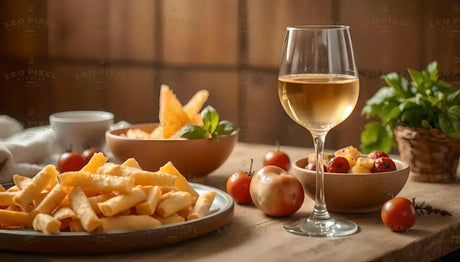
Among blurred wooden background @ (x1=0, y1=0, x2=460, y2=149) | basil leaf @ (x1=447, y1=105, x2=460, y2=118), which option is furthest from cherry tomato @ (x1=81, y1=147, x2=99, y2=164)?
blurred wooden background @ (x1=0, y1=0, x2=460, y2=149)

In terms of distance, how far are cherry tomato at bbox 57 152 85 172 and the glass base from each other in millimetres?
727

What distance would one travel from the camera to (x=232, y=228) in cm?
153

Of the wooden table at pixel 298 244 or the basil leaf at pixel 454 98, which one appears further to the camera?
the basil leaf at pixel 454 98

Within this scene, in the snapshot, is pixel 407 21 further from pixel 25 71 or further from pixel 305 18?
pixel 25 71

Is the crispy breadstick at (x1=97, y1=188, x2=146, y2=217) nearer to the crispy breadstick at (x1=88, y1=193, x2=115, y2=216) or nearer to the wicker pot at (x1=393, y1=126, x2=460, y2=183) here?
the crispy breadstick at (x1=88, y1=193, x2=115, y2=216)

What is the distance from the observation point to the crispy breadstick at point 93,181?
54.4 inches

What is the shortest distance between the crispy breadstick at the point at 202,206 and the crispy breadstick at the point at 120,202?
12cm

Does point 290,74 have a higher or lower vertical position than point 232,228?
higher

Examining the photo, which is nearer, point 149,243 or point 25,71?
point 149,243

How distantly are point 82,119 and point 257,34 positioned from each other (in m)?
1.74

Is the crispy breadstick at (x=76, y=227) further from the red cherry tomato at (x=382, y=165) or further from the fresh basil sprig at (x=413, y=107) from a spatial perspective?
the fresh basil sprig at (x=413, y=107)

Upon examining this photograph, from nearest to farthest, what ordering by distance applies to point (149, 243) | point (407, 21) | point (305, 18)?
point (149, 243)
point (407, 21)
point (305, 18)

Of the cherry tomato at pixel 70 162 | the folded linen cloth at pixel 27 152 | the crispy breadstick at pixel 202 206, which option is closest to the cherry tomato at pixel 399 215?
the crispy breadstick at pixel 202 206

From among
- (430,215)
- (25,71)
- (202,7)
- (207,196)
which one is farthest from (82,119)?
(25,71)
